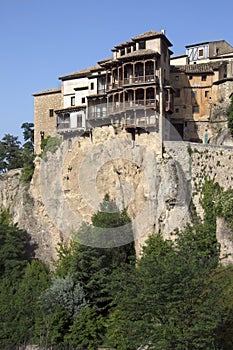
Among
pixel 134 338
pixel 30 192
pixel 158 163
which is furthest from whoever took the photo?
pixel 30 192

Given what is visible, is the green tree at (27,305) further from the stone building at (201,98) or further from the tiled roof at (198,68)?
the tiled roof at (198,68)

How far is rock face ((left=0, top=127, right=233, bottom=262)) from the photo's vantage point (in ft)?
161

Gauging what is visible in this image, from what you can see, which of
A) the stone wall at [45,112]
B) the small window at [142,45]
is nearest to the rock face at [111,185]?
the stone wall at [45,112]

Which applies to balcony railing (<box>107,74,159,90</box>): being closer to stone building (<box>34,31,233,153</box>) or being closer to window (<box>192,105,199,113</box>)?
stone building (<box>34,31,233,153</box>)

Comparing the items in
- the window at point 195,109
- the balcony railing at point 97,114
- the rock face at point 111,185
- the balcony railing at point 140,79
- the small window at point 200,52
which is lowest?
the rock face at point 111,185

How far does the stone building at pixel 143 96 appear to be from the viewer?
52.0m

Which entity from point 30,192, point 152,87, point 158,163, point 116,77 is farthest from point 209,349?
point 30,192

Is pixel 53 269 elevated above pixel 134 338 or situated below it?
above

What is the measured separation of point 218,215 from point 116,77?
57.7ft

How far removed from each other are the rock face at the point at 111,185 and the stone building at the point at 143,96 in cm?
172

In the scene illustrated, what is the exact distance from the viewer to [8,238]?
58.1 metres

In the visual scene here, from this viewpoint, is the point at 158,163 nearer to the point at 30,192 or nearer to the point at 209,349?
the point at 30,192

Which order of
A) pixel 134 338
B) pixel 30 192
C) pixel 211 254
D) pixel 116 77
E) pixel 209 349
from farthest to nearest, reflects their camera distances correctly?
1. pixel 30 192
2. pixel 116 77
3. pixel 211 254
4. pixel 134 338
5. pixel 209 349

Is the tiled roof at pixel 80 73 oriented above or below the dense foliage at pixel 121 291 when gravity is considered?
above
